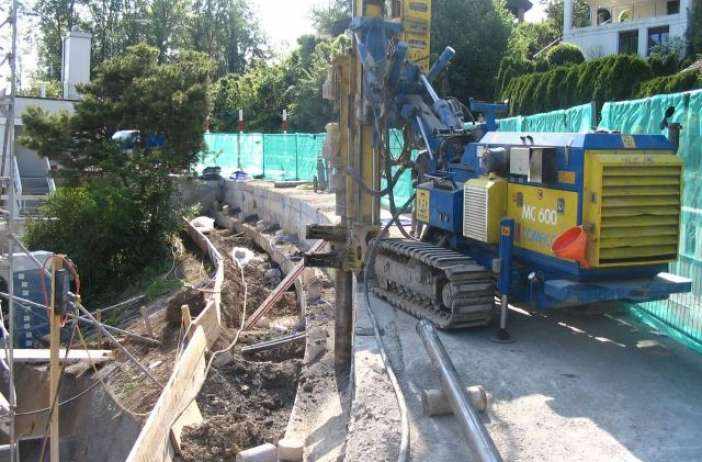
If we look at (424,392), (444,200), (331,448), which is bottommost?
(331,448)

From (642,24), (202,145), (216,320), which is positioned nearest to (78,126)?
(202,145)

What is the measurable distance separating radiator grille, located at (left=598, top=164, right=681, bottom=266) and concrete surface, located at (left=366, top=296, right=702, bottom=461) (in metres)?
0.98

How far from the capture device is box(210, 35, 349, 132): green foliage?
3600 cm

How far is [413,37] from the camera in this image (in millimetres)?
9625

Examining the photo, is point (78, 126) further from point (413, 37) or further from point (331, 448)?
point (331, 448)

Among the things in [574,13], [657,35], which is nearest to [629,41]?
[657,35]

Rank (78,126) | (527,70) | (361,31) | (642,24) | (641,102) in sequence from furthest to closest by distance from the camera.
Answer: (642,24) < (527,70) < (78,126) < (361,31) < (641,102)

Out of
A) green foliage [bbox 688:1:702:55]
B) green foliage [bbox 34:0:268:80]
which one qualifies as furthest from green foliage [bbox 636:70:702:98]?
green foliage [bbox 34:0:268:80]

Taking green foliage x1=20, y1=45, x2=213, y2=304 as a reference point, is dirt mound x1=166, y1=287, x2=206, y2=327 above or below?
below

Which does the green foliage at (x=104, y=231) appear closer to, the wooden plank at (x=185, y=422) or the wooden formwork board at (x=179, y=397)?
the wooden formwork board at (x=179, y=397)

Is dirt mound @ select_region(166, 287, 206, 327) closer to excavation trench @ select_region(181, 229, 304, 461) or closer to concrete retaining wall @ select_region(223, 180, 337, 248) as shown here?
excavation trench @ select_region(181, 229, 304, 461)

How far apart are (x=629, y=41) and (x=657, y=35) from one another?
→ 1.30 meters

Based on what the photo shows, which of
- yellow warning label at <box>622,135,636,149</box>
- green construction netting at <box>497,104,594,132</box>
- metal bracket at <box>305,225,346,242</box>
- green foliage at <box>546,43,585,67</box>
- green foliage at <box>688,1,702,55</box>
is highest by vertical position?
green foliage at <box>688,1,702,55</box>

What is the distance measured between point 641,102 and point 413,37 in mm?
3011
